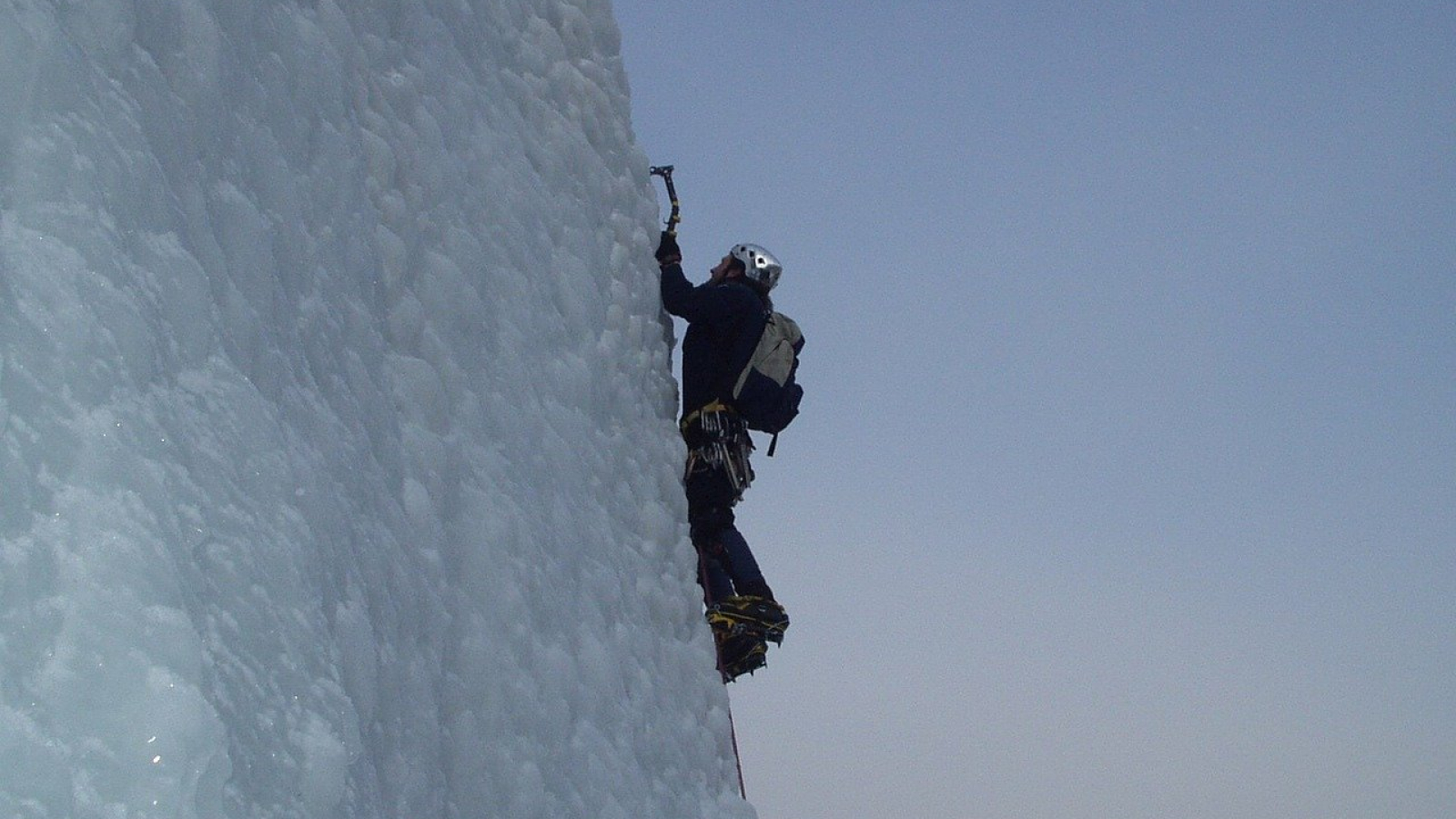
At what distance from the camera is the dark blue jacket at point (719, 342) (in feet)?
16.5

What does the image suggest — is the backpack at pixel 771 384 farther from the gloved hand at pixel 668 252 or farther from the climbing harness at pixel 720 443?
the gloved hand at pixel 668 252

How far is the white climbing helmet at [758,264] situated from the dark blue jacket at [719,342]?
18 centimetres

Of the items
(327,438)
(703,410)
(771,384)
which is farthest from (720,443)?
(327,438)

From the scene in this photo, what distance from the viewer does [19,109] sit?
176cm

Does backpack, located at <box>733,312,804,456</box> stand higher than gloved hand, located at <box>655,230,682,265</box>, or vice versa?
gloved hand, located at <box>655,230,682,265</box>

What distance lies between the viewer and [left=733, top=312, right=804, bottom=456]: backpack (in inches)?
201

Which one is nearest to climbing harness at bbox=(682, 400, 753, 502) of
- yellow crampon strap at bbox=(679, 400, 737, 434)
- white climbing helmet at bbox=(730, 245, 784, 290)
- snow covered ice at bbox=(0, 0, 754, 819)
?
yellow crampon strap at bbox=(679, 400, 737, 434)

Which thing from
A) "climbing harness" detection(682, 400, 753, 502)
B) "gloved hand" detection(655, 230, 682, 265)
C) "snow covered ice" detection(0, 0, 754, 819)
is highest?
A: "gloved hand" detection(655, 230, 682, 265)

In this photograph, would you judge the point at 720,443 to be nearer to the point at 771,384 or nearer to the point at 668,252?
the point at 771,384

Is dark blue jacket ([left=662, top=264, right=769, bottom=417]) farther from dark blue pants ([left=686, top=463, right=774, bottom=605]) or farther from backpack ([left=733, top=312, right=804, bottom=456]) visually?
dark blue pants ([left=686, top=463, right=774, bottom=605])

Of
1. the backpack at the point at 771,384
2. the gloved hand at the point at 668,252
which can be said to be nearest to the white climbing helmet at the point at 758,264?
the backpack at the point at 771,384

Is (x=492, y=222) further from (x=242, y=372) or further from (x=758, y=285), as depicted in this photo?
(x=758, y=285)

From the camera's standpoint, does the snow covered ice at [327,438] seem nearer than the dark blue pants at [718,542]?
Yes

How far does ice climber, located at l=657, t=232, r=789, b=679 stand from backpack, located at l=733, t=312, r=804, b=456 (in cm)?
5
